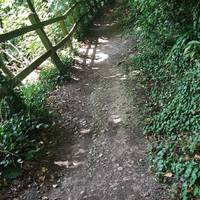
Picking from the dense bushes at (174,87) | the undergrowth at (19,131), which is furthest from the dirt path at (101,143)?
the undergrowth at (19,131)

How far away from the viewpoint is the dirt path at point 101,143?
4352 millimetres

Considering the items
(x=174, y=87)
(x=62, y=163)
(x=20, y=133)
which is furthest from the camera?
(x=174, y=87)

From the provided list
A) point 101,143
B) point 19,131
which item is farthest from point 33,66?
point 101,143

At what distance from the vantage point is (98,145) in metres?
5.29

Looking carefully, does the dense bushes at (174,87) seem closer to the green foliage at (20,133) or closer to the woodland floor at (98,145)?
the woodland floor at (98,145)

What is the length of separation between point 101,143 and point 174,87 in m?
1.64

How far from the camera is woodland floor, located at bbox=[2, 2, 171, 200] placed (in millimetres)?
4371

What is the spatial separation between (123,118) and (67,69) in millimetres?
3421

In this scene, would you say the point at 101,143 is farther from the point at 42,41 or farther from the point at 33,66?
the point at 42,41

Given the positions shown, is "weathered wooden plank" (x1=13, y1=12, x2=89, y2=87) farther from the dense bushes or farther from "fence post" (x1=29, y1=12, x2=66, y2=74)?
the dense bushes

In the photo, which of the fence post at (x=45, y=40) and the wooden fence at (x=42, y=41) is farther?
the fence post at (x=45, y=40)

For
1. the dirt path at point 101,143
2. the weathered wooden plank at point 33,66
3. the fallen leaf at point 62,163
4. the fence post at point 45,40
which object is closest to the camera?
the dirt path at point 101,143

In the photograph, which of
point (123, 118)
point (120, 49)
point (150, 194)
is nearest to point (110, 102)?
point (123, 118)

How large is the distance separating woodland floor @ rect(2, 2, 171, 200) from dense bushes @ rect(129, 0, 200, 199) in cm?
23
